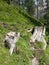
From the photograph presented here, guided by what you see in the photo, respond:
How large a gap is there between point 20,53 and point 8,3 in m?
33.1

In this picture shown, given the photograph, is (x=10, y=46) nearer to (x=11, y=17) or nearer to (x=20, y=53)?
(x=20, y=53)

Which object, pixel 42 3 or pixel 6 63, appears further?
pixel 42 3

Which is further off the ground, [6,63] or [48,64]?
[6,63]

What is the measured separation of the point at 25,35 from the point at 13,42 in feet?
23.4

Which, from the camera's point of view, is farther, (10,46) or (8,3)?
(8,3)

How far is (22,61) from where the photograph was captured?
19.8 m

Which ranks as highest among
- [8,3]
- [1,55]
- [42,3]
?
[1,55]

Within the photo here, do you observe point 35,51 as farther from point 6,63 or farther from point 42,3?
point 42,3

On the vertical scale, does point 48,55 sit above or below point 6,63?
below

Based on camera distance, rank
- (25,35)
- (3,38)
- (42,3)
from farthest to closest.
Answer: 1. (42,3)
2. (25,35)
3. (3,38)

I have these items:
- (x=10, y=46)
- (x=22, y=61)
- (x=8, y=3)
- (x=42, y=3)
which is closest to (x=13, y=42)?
(x=10, y=46)

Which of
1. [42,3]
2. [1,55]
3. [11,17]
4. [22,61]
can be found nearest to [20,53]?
[22,61]

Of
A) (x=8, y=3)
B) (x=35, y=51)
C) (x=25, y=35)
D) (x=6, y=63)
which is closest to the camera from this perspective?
(x=6, y=63)

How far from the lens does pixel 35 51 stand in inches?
954
